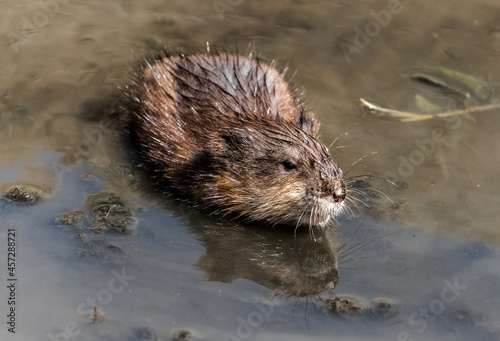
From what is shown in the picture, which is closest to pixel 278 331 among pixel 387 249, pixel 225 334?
pixel 225 334

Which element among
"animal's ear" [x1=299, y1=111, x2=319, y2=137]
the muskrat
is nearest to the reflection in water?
the muskrat

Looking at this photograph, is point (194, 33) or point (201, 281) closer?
point (201, 281)

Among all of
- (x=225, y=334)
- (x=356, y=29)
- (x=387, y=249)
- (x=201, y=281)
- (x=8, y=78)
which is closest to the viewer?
(x=225, y=334)

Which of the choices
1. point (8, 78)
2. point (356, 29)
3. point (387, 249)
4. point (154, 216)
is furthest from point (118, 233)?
point (356, 29)

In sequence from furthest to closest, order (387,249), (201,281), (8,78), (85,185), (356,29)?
(356,29)
(8,78)
(85,185)
(387,249)
(201,281)

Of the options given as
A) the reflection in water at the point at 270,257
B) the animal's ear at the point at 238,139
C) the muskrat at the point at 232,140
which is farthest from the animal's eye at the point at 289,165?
the reflection in water at the point at 270,257

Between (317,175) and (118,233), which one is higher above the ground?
(317,175)

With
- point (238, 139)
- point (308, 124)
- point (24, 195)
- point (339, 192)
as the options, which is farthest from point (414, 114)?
point (24, 195)

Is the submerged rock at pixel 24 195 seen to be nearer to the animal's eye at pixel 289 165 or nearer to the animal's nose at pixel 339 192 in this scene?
the animal's eye at pixel 289 165

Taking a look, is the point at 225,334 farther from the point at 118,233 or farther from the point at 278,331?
the point at 118,233
